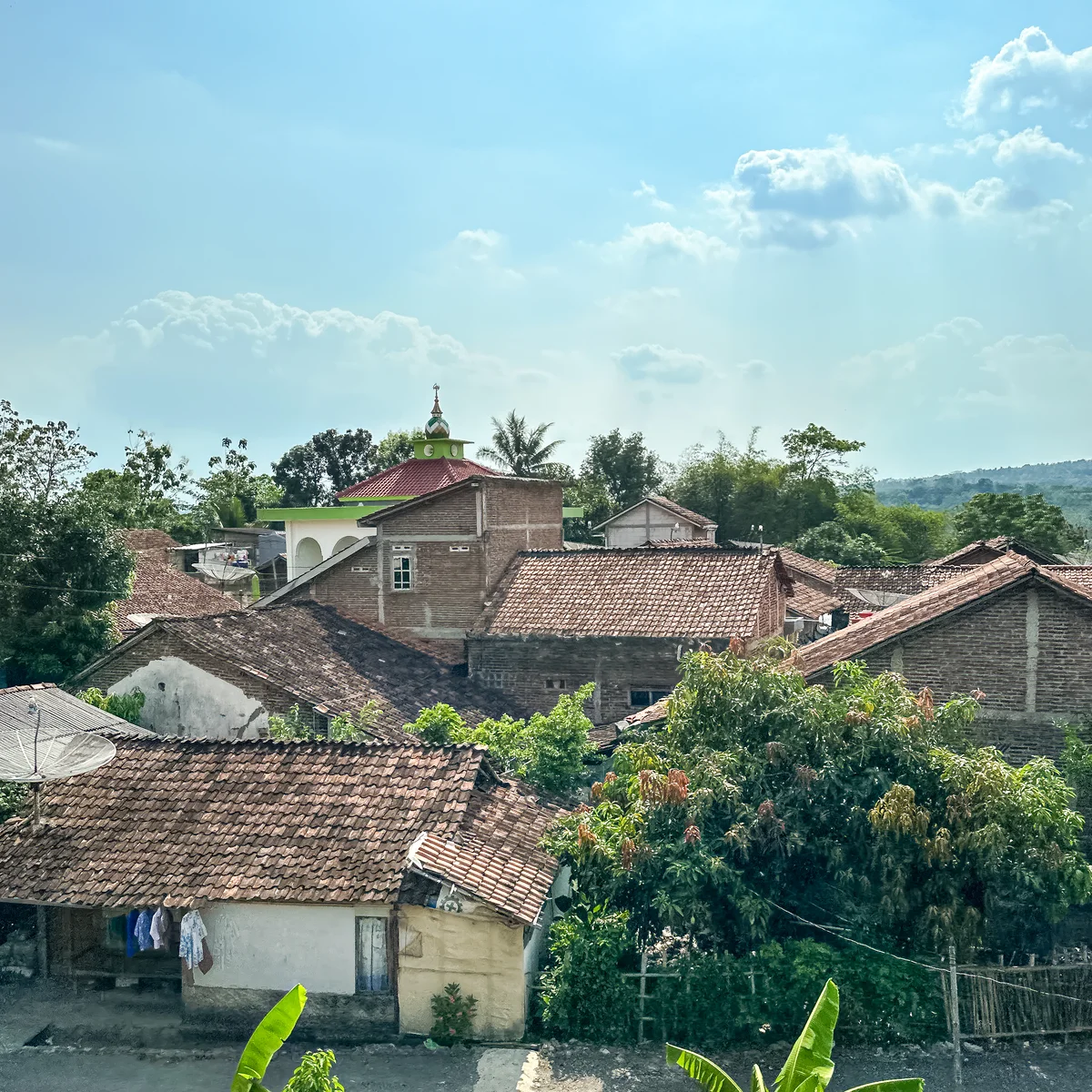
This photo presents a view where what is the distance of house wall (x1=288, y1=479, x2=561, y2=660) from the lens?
24.1 m

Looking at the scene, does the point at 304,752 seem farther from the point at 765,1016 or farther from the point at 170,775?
the point at 765,1016

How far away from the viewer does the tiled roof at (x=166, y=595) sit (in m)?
32.4

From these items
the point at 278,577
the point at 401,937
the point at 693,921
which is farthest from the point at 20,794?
the point at 278,577

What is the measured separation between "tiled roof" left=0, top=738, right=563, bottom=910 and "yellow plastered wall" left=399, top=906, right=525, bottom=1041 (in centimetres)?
49

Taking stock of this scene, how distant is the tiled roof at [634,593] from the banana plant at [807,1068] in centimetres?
1234

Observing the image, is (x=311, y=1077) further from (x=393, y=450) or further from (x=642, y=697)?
(x=393, y=450)

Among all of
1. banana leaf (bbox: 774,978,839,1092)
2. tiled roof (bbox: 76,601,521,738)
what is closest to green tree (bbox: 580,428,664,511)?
tiled roof (bbox: 76,601,521,738)

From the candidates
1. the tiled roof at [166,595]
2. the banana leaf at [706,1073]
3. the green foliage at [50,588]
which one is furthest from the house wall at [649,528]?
the banana leaf at [706,1073]

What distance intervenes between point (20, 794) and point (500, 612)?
11.4 metres

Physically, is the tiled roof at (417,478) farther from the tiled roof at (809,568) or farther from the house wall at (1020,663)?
the house wall at (1020,663)

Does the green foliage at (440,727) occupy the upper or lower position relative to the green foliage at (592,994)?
upper

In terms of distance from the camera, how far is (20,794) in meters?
13.5

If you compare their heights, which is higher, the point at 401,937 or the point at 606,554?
the point at 606,554

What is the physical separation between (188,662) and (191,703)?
72 centimetres
